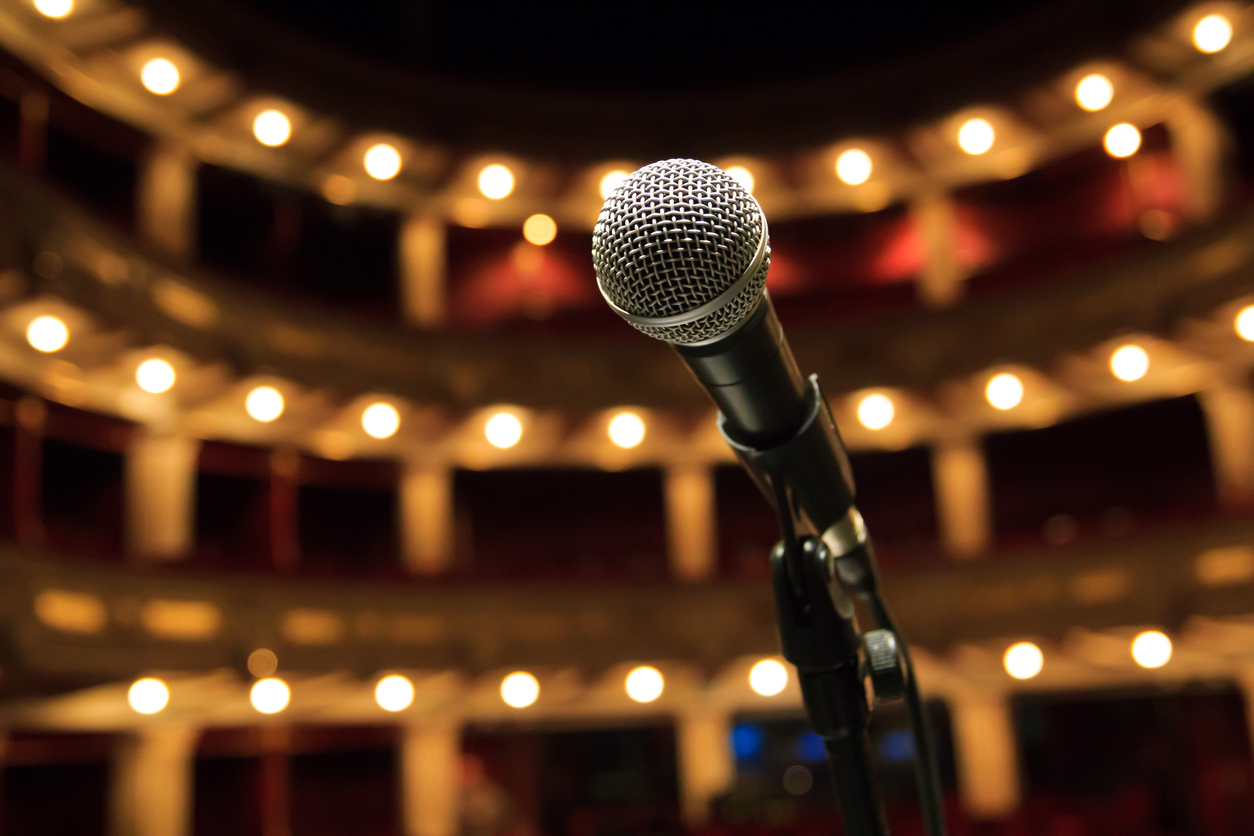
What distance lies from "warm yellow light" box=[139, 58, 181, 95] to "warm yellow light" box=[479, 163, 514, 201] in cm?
448

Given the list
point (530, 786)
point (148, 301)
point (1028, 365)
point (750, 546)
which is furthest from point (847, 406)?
point (148, 301)

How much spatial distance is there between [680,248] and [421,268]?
15083 mm

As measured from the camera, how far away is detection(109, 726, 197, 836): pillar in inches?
485

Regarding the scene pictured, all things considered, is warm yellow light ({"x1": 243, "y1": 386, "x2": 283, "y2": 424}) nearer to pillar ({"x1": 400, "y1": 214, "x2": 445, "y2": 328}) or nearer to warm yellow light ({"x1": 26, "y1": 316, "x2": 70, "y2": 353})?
warm yellow light ({"x1": 26, "y1": 316, "x2": 70, "y2": 353})

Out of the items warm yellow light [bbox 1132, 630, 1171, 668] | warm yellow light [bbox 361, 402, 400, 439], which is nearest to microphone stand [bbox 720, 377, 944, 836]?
warm yellow light [bbox 1132, 630, 1171, 668]

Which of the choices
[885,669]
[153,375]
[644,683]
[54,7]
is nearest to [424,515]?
[644,683]

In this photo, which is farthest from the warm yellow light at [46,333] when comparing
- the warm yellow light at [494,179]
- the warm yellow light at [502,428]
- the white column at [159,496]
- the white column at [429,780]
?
the white column at [429,780]

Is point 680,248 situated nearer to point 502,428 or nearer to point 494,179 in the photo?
point 502,428

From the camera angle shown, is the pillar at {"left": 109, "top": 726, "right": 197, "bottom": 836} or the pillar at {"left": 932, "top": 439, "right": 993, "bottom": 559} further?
the pillar at {"left": 932, "top": 439, "right": 993, "bottom": 559}

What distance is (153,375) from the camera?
39.9ft

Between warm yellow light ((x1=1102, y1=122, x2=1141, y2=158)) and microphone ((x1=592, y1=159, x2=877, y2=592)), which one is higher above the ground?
warm yellow light ((x1=1102, y1=122, x2=1141, y2=158))

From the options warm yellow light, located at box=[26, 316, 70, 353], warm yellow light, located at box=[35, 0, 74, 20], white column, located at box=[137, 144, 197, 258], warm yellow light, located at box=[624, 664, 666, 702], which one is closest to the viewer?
warm yellow light, located at box=[26, 316, 70, 353]

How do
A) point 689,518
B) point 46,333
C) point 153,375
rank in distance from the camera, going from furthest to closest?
1. point 689,518
2. point 153,375
3. point 46,333

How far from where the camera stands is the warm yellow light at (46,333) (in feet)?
35.9
